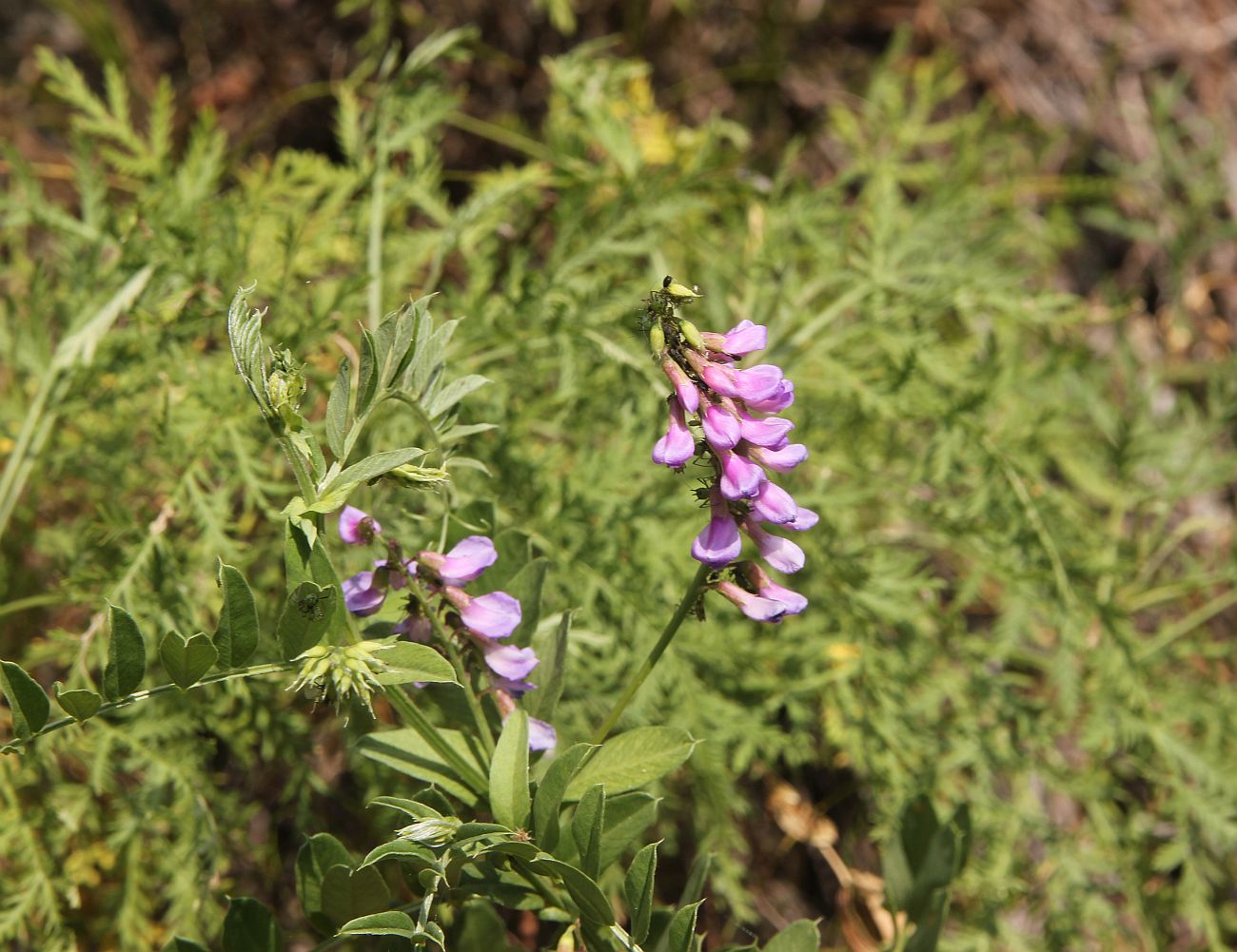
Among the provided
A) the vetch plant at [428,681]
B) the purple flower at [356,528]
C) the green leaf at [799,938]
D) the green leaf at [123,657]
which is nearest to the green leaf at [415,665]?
the vetch plant at [428,681]

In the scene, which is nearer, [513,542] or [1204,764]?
[513,542]

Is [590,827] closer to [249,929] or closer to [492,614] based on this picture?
[492,614]

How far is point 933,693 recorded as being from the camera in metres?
2.06

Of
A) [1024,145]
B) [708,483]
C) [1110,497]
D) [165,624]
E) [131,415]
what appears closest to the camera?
[708,483]

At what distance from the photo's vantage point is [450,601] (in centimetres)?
106

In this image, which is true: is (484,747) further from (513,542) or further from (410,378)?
(410,378)

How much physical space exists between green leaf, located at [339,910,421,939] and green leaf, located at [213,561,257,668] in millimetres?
258

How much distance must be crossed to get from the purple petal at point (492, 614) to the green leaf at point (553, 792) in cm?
13

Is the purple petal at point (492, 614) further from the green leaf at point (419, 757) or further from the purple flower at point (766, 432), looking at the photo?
the purple flower at point (766, 432)

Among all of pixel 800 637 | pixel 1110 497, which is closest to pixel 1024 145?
pixel 1110 497

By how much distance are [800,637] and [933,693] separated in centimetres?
27

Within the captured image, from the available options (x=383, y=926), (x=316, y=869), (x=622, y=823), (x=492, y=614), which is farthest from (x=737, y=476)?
(x=316, y=869)

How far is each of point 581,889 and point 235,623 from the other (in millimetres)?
405

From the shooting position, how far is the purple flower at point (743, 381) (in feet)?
3.21
